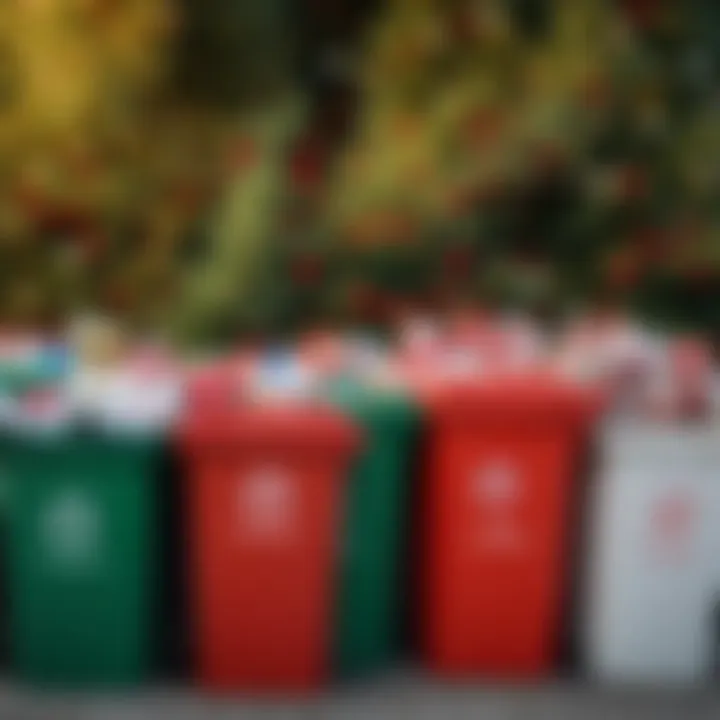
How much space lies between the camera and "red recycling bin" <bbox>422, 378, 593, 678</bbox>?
5.31 metres

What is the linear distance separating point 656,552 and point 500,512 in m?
0.44

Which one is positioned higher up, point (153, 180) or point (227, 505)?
point (153, 180)

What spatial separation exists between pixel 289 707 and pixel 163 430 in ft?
2.63

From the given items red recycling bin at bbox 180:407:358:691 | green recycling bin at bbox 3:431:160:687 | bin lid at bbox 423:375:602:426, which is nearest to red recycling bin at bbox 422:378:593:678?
bin lid at bbox 423:375:602:426

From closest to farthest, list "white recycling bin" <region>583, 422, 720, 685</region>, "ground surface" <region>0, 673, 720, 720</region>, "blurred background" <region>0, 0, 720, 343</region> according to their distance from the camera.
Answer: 1. "ground surface" <region>0, 673, 720, 720</region>
2. "white recycling bin" <region>583, 422, 720, 685</region>
3. "blurred background" <region>0, 0, 720, 343</region>

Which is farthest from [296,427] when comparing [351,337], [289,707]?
[351,337]

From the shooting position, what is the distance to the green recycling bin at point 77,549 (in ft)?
16.5

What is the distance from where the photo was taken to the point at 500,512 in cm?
533

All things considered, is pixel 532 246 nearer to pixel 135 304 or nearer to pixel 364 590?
pixel 135 304

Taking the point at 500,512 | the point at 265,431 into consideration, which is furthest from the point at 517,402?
the point at 265,431

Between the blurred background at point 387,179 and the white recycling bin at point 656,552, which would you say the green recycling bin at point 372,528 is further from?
the blurred background at point 387,179

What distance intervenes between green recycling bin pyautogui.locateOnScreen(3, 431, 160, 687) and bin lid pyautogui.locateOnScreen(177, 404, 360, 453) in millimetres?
131

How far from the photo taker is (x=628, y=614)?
5316mm

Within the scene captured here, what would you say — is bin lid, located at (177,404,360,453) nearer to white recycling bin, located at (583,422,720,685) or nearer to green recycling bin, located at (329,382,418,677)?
green recycling bin, located at (329,382,418,677)
